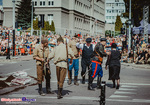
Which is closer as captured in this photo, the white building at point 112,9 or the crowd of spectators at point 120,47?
the crowd of spectators at point 120,47

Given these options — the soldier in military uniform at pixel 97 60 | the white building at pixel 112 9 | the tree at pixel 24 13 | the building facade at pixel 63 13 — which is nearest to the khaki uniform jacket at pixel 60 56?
the soldier in military uniform at pixel 97 60

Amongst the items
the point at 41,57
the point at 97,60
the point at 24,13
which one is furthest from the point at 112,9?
the point at 41,57

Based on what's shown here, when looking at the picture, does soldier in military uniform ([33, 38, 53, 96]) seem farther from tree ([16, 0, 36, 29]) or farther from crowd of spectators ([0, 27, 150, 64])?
tree ([16, 0, 36, 29])

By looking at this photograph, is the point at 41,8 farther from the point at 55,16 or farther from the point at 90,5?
the point at 90,5

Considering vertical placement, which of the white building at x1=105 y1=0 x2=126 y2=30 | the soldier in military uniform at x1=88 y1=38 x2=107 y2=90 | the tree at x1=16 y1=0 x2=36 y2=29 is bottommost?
the soldier in military uniform at x1=88 y1=38 x2=107 y2=90

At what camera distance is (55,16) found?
238 feet

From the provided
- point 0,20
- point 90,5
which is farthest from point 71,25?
point 90,5

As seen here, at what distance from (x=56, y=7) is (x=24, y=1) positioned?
1153 centimetres

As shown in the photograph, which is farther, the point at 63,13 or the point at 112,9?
the point at 112,9

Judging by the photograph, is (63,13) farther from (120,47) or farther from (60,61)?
(60,61)

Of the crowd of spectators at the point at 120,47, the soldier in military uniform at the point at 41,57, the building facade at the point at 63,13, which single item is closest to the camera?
the soldier in military uniform at the point at 41,57

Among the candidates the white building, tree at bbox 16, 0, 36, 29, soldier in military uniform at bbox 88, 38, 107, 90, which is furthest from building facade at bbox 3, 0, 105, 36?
the white building

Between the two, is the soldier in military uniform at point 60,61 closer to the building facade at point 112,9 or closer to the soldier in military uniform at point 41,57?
the soldier in military uniform at point 41,57

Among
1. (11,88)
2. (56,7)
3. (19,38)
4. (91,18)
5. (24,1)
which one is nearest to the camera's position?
(11,88)
